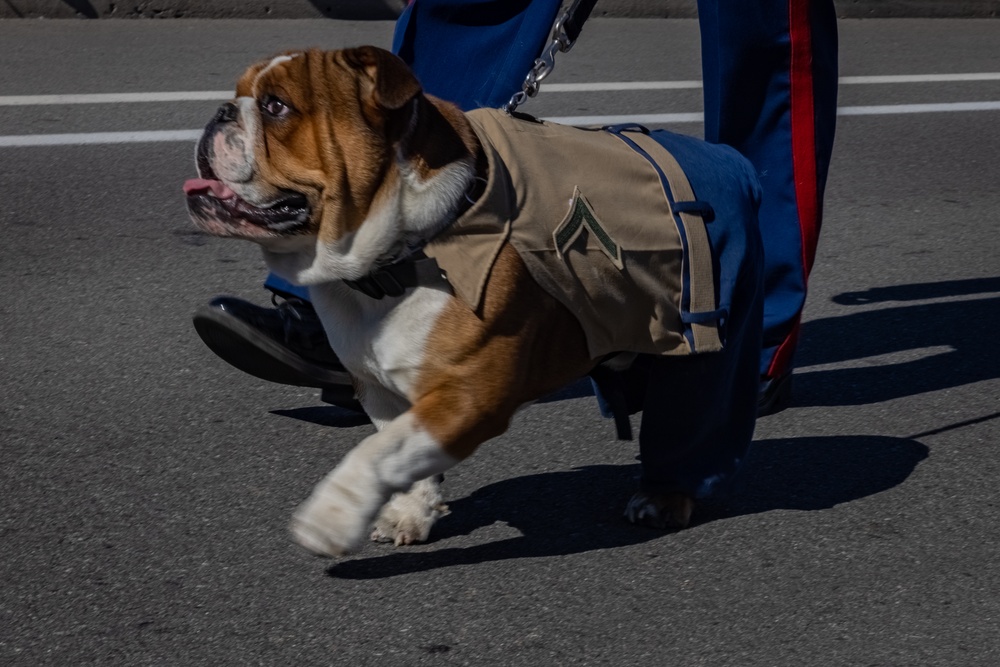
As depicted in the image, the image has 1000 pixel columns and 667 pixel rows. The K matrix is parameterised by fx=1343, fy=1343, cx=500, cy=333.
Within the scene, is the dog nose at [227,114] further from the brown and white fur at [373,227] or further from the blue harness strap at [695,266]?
the blue harness strap at [695,266]

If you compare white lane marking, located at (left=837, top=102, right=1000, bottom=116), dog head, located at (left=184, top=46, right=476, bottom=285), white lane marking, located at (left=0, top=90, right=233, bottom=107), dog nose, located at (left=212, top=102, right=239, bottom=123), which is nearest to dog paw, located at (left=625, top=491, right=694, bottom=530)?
dog head, located at (left=184, top=46, right=476, bottom=285)

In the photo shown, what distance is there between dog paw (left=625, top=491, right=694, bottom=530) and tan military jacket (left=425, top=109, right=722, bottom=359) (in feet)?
1.44

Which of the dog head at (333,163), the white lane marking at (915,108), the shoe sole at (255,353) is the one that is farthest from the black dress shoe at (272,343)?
the white lane marking at (915,108)

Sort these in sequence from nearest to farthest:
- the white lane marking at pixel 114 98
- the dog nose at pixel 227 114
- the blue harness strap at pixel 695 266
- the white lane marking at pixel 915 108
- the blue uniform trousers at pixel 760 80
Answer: the dog nose at pixel 227 114 < the blue harness strap at pixel 695 266 < the blue uniform trousers at pixel 760 80 < the white lane marking at pixel 114 98 < the white lane marking at pixel 915 108

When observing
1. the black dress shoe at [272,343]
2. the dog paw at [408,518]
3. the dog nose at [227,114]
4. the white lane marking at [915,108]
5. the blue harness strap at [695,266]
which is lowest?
the white lane marking at [915,108]

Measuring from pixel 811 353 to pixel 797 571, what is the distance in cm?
155

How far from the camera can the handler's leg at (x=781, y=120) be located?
3676 millimetres

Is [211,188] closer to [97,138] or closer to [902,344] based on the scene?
[902,344]

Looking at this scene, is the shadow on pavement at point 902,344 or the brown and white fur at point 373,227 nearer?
the brown and white fur at point 373,227

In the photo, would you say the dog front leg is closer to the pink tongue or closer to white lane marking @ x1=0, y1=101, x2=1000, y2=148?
the pink tongue

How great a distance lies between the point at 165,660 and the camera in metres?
2.63

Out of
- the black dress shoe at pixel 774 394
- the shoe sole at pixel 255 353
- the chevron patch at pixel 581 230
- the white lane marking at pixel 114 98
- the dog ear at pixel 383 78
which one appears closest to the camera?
the dog ear at pixel 383 78

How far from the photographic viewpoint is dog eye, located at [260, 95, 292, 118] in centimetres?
258

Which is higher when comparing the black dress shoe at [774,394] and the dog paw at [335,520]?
the dog paw at [335,520]
